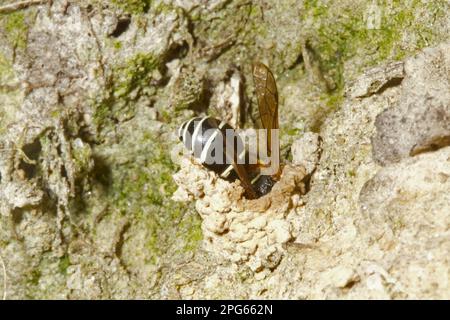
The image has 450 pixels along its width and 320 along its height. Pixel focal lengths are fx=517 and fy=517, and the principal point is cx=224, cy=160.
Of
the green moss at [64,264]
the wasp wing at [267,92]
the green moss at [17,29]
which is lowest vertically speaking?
the green moss at [64,264]

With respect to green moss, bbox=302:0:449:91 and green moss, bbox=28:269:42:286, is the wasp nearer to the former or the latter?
green moss, bbox=302:0:449:91

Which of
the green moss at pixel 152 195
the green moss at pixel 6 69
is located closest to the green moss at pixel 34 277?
the green moss at pixel 152 195

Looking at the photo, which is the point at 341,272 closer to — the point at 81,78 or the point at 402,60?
the point at 402,60

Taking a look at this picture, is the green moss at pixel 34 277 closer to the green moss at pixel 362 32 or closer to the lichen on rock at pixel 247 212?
the lichen on rock at pixel 247 212

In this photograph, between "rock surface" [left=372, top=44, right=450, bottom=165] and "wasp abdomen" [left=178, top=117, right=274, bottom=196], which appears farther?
"wasp abdomen" [left=178, top=117, right=274, bottom=196]

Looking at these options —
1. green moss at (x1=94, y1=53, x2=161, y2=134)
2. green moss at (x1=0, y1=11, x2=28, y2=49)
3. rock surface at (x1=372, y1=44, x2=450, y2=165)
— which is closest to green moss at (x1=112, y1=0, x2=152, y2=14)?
green moss at (x1=94, y1=53, x2=161, y2=134)

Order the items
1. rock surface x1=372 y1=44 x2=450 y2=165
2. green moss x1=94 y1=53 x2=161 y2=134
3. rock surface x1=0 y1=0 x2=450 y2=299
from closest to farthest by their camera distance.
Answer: rock surface x1=372 y1=44 x2=450 y2=165 → rock surface x1=0 y1=0 x2=450 y2=299 → green moss x1=94 y1=53 x2=161 y2=134

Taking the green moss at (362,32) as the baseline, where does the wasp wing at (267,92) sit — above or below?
below

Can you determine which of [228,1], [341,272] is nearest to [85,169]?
[228,1]

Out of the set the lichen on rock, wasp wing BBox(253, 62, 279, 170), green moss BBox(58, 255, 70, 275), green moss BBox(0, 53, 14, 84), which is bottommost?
green moss BBox(58, 255, 70, 275)
